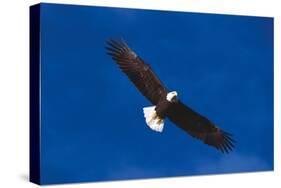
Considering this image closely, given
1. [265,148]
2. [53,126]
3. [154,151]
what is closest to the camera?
[53,126]

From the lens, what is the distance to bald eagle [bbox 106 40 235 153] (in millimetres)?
6503

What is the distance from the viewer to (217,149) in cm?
698

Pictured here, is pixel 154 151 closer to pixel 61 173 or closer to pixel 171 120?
pixel 171 120

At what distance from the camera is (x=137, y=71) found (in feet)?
21.5

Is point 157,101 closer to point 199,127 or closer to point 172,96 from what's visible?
point 172,96

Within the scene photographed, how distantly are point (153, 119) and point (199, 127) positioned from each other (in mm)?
478

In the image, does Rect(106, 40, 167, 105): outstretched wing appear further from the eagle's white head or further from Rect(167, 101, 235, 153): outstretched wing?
Rect(167, 101, 235, 153): outstretched wing

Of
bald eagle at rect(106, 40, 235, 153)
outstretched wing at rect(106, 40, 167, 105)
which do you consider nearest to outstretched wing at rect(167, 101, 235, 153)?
bald eagle at rect(106, 40, 235, 153)

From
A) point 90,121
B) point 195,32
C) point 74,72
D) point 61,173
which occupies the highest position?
point 195,32

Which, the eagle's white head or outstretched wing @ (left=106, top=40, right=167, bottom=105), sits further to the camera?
the eagle's white head

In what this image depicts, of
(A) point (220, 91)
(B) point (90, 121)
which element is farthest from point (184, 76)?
(B) point (90, 121)

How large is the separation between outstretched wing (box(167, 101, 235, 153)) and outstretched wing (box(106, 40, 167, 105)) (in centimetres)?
21

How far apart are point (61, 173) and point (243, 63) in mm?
2040

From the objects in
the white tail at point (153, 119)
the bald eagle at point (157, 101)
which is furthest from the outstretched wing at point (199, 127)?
the white tail at point (153, 119)
